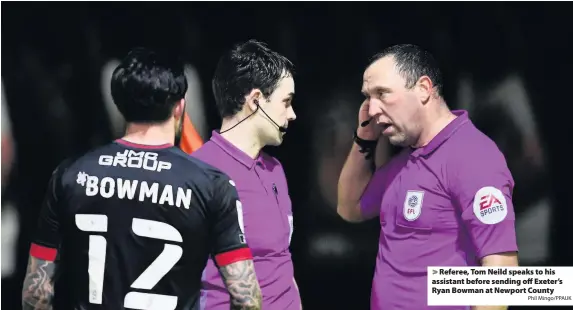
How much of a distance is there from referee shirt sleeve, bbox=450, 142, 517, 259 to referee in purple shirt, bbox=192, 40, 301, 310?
2.79 ft

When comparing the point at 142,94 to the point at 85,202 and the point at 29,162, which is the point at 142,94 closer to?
the point at 85,202

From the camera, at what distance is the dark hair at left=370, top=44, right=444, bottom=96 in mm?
4113

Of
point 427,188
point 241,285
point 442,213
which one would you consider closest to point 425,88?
point 427,188

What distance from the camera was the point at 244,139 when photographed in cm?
407

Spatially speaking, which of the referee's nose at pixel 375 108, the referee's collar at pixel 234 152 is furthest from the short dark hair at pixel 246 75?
the referee's nose at pixel 375 108

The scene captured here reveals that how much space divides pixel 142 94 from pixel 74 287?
0.84 meters

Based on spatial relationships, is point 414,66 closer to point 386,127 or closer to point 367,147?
point 386,127

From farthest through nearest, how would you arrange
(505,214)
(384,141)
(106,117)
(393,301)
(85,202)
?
(106,117) → (384,141) → (393,301) → (505,214) → (85,202)

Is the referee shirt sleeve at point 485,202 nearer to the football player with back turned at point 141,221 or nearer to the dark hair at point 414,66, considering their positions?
the dark hair at point 414,66

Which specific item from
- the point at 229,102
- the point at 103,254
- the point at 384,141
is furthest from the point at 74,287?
the point at 384,141

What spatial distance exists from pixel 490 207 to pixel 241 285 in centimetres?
118

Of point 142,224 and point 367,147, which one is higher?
point 367,147

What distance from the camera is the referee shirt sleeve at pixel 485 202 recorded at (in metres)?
3.73

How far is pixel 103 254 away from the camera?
337 cm
